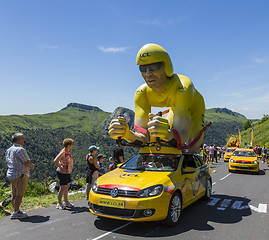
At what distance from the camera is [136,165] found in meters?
6.43

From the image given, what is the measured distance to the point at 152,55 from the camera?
21.0ft

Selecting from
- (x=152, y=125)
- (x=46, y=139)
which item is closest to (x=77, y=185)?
(x=152, y=125)

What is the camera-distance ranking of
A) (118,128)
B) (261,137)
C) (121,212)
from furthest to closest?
(261,137)
(118,128)
(121,212)

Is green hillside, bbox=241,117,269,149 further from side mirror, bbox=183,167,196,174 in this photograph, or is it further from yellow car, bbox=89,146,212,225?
yellow car, bbox=89,146,212,225

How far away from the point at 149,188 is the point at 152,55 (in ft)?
11.1

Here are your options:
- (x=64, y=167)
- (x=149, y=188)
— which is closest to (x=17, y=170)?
(x=64, y=167)

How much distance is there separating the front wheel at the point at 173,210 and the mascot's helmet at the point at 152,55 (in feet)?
10.9

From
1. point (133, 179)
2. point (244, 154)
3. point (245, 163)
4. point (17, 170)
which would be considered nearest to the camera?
point (133, 179)

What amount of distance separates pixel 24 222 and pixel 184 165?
4.01m

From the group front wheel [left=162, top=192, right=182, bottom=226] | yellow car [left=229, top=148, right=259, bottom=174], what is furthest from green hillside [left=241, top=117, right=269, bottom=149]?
front wheel [left=162, top=192, right=182, bottom=226]

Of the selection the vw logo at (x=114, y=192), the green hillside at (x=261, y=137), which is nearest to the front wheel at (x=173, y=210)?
the vw logo at (x=114, y=192)

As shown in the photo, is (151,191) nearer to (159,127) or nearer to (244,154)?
(159,127)

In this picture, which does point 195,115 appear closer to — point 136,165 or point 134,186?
point 136,165

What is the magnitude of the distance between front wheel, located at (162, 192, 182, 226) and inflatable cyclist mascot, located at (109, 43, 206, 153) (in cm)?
131
